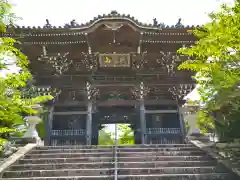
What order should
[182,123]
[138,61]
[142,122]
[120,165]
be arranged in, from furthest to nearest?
[138,61] < [182,123] < [142,122] < [120,165]

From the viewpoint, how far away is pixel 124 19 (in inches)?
466

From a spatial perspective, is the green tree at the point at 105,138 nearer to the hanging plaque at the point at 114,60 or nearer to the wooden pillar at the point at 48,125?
the wooden pillar at the point at 48,125

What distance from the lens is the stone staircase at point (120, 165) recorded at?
675 cm

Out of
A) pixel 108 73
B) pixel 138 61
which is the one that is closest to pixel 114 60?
pixel 108 73

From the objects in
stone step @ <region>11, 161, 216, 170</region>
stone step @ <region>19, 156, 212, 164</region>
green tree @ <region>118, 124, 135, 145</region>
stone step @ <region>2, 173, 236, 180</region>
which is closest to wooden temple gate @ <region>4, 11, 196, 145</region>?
stone step @ <region>19, 156, 212, 164</region>

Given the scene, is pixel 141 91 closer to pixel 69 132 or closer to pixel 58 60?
pixel 69 132

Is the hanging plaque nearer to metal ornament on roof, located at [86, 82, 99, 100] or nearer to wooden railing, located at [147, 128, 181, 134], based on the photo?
metal ornament on roof, located at [86, 82, 99, 100]

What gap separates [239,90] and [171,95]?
7447 millimetres

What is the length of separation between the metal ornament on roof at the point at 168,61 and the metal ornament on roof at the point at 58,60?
4.98 m

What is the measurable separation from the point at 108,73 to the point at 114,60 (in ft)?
2.98

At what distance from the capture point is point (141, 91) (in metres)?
12.9

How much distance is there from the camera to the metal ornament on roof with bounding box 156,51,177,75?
1288cm

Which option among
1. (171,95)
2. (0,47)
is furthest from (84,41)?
(0,47)

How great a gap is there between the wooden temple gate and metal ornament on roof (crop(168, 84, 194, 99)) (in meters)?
0.02
